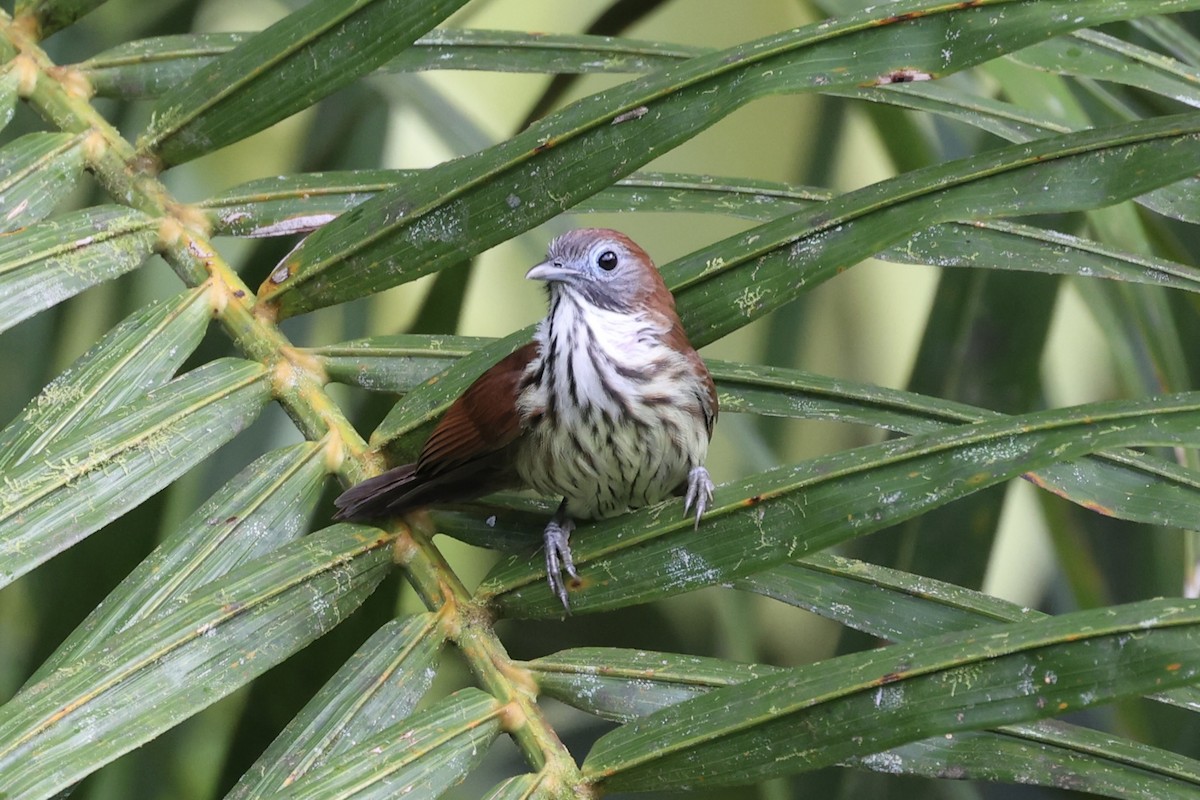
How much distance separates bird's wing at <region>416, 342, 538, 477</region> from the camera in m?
1.58

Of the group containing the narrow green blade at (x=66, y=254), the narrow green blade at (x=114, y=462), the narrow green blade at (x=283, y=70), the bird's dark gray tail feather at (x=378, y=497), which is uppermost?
the narrow green blade at (x=283, y=70)

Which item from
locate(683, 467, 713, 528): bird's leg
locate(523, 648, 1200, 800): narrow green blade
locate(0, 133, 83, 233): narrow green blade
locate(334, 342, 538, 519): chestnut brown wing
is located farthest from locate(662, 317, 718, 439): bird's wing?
locate(0, 133, 83, 233): narrow green blade

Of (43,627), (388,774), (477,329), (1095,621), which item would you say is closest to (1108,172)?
(1095,621)

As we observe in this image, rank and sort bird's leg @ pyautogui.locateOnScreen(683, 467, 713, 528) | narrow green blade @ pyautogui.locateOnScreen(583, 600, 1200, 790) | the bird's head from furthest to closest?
the bird's head
bird's leg @ pyautogui.locateOnScreen(683, 467, 713, 528)
narrow green blade @ pyautogui.locateOnScreen(583, 600, 1200, 790)

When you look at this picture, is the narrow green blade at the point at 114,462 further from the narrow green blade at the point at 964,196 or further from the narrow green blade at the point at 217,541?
the narrow green blade at the point at 964,196

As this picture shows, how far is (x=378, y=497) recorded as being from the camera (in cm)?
154

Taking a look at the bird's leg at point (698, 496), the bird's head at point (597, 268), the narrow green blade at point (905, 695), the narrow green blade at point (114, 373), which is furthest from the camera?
the bird's head at point (597, 268)

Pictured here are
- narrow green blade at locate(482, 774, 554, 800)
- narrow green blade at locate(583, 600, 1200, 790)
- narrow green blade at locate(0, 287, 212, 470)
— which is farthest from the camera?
narrow green blade at locate(0, 287, 212, 470)

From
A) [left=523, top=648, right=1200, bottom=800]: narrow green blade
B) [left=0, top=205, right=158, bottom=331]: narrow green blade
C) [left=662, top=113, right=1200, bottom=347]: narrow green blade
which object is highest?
[left=0, top=205, right=158, bottom=331]: narrow green blade

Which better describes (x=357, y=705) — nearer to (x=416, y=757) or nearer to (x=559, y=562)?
(x=416, y=757)

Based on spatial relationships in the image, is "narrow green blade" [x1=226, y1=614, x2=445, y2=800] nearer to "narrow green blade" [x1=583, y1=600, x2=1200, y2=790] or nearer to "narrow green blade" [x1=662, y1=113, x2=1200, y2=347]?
"narrow green blade" [x1=583, y1=600, x2=1200, y2=790]

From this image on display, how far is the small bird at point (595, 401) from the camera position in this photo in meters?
1.72

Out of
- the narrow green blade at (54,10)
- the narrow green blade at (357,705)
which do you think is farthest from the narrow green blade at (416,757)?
the narrow green blade at (54,10)

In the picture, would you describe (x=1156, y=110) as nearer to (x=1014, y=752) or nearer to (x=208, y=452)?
(x=1014, y=752)
